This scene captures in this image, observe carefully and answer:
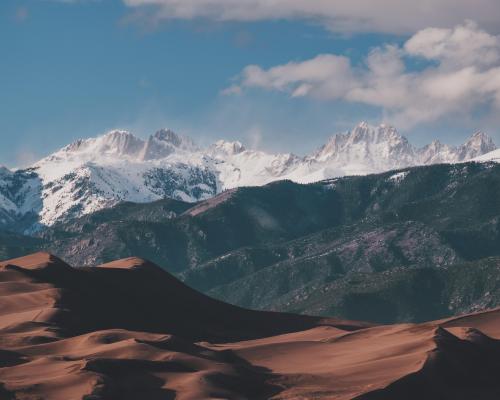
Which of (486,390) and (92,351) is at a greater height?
(92,351)

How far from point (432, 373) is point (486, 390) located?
8.10 m

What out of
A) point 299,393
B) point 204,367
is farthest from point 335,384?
point 204,367

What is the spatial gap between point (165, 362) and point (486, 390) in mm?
44139

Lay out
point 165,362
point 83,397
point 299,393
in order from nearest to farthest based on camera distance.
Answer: point 83,397 → point 299,393 → point 165,362

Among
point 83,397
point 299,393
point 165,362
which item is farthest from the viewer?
point 165,362

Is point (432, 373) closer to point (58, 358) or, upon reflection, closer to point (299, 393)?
point (299, 393)

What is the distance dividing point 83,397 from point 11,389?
8723 millimetres

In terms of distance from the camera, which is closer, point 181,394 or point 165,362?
point 181,394

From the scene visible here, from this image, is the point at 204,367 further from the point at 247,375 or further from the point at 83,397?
the point at 83,397

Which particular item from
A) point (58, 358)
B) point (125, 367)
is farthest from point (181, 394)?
point (58, 358)

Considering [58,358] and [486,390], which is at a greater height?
[58,358]

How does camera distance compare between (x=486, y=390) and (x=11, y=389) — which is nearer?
(x=11, y=389)

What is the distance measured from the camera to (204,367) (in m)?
191

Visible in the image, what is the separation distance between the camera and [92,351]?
648ft
